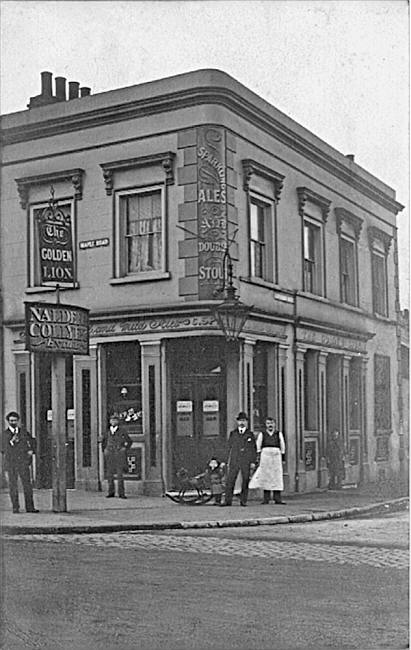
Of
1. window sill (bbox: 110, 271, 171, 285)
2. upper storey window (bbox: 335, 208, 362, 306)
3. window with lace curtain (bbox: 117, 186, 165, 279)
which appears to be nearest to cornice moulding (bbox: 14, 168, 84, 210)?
window with lace curtain (bbox: 117, 186, 165, 279)

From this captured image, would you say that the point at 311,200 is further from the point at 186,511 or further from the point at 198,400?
the point at 186,511

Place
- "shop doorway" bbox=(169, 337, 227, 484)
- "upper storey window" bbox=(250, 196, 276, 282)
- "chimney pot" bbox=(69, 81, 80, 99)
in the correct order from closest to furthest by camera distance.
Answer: "shop doorway" bbox=(169, 337, 227, 484), "upper storey window" bbox=(250, 196, 276, 282), "chimney pot" bbox=(69, 81, 80, 99)

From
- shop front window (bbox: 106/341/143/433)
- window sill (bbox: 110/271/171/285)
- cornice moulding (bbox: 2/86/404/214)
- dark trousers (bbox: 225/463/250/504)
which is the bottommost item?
dark trousers (bbox: 225/463/250/504)

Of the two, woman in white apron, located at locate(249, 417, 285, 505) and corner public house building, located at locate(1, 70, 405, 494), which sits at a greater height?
corner public house building, located at locate(1, 70, 405, 494)

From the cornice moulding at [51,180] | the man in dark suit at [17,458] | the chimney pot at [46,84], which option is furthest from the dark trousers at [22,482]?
the chimney pot at [46,84]

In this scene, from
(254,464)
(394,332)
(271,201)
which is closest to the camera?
(254,464)

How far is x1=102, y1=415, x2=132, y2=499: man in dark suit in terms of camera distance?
1.87 m

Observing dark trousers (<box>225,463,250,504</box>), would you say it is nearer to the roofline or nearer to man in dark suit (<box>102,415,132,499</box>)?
man in dark suit (<box>102,415,132,499</box>)

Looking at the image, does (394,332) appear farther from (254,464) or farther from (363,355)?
(254,464)

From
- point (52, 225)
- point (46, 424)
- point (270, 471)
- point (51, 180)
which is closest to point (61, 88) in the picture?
point (51, 180)

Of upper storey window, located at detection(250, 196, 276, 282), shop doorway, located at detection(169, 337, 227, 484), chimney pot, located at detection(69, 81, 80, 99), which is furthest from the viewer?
chimney pot, located at detection(69, 81, 80, 99)

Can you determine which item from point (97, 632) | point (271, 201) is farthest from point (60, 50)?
point (97, 632)

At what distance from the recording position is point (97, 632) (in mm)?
Answer: 1958

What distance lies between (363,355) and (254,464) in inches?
16.1
